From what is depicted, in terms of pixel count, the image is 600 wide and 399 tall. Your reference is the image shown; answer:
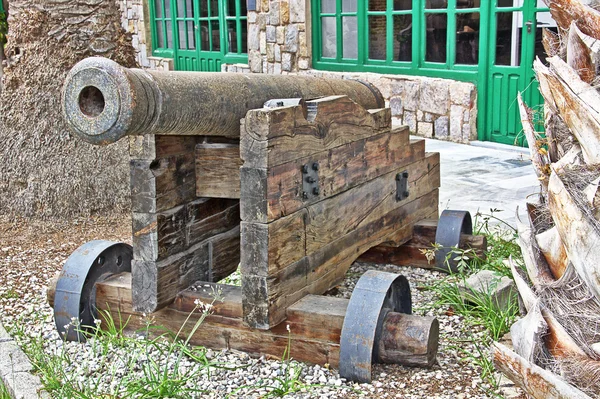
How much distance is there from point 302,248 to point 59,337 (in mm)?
1233

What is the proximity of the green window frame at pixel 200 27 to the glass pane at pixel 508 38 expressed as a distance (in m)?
5.11

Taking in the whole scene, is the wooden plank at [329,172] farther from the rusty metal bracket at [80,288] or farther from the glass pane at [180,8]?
the glass pane at [180,8]

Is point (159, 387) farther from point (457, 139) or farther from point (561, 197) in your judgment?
point (457, 139)

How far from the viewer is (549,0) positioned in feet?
7.37

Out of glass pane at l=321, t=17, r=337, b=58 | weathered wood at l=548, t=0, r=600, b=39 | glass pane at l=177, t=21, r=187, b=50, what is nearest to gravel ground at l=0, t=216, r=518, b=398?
weathered wood at l=548, t=0, r=600, b=39

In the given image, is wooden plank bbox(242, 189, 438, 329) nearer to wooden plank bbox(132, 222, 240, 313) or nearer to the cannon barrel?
wooden plank bbox(132, 222, 240, 313)

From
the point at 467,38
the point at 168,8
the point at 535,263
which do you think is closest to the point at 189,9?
the point at 168,8

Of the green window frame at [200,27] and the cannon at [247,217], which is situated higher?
the green window frame at [200,27]

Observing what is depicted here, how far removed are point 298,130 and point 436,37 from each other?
20.5ft

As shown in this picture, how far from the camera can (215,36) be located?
13.2 m

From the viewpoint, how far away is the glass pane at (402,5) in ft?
29.9

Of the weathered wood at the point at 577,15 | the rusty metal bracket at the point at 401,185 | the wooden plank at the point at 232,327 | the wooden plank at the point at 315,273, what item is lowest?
the wooden plank at the point at 232,327

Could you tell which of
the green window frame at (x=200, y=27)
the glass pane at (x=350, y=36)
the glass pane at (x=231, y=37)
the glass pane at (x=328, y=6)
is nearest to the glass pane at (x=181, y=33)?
the green window frame at (x=200, y=27)

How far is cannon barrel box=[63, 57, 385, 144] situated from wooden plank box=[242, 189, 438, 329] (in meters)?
0.54
